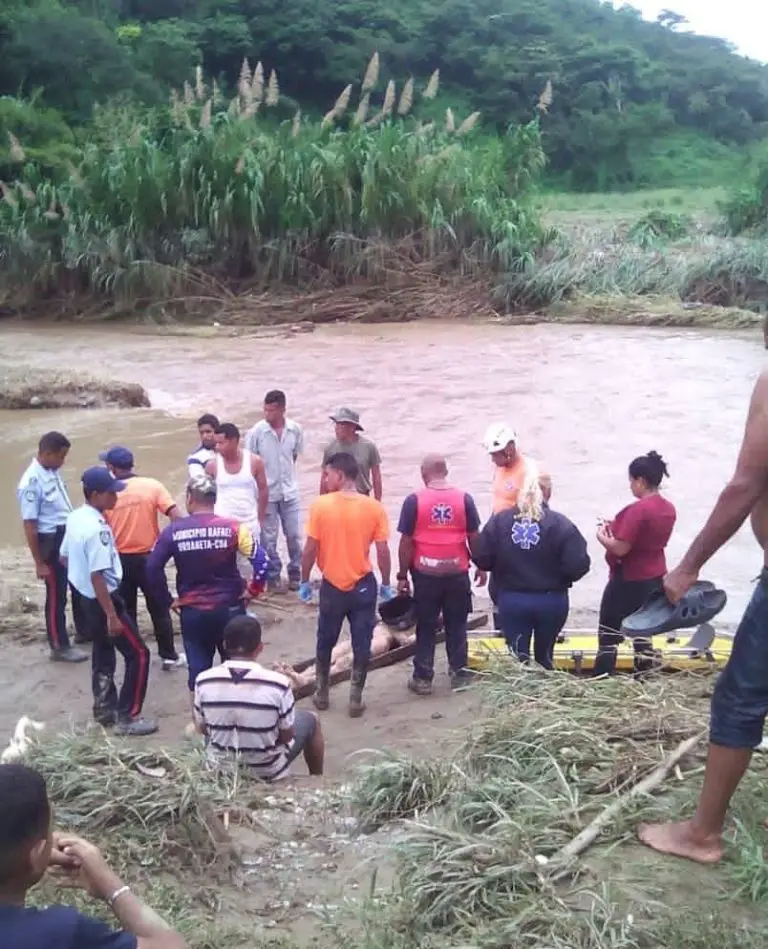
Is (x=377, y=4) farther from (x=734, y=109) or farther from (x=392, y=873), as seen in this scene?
(x=392, y=873)

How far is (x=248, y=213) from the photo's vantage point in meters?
23.7

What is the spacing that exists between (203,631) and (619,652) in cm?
230

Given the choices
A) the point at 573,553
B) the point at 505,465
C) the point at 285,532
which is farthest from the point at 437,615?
the point at 285,532

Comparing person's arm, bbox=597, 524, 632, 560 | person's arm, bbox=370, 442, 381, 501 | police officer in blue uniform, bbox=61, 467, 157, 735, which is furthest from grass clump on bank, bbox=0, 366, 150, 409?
person's arm, bbox=597, 524, 632, 560

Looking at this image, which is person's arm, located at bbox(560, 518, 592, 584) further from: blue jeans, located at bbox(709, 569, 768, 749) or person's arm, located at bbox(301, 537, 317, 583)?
blue jeans, located at bbox(709, 569, 768, 749)

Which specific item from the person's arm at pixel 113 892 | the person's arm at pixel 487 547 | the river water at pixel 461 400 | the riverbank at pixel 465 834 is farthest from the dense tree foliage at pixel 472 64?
the person's arm at pixel 113 892

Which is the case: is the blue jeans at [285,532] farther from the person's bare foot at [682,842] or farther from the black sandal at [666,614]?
the person's bare foot at [682,842]

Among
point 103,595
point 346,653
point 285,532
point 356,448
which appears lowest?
point 346,653

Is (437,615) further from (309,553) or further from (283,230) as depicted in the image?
(283,230)

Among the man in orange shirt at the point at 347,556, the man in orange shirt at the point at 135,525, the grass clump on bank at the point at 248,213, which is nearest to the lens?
the man in orange shirt at the point at 347,556

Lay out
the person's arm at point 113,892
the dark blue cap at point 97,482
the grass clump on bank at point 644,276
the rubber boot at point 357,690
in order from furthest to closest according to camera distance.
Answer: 1. the grass clump on bank at point 644,276
2. the rubber boot at point 357,690
3. the dark blue cap at point 97,482
4. the person's arm at point 113,892

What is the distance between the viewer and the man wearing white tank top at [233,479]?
24.5 ft

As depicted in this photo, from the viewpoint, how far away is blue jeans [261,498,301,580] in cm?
852

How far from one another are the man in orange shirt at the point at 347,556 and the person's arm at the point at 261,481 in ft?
4.27
